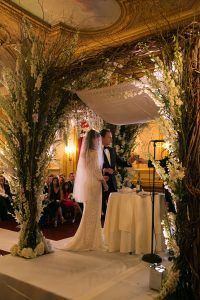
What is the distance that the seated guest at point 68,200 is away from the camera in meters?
7.69

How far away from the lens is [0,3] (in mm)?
5387

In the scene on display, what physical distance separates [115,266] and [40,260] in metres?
0.91

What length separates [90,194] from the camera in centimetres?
443

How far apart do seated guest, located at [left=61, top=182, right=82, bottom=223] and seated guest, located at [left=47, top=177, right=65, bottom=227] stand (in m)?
0.19

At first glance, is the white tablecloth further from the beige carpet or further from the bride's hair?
the bride's hair

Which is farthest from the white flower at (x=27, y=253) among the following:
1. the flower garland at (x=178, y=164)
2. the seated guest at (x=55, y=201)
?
the seated guest at (x=55, y=201)

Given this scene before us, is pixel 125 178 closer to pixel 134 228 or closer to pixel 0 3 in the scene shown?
pixel 134 228

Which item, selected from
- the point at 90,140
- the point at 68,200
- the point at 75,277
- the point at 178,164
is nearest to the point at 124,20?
the point at 90,140

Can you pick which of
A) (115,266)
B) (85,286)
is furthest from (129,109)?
(85,286)

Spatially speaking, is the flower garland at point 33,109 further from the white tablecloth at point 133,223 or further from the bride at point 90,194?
the white tablecloth at point 133,223

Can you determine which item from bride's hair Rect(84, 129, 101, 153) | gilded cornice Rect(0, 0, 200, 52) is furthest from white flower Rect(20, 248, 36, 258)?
gilded cornice Rect(0, 0, 200, 52)

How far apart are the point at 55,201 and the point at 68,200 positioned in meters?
0.50

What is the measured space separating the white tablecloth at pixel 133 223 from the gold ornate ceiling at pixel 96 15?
258cm

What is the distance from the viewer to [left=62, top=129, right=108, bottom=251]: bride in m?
4.40
